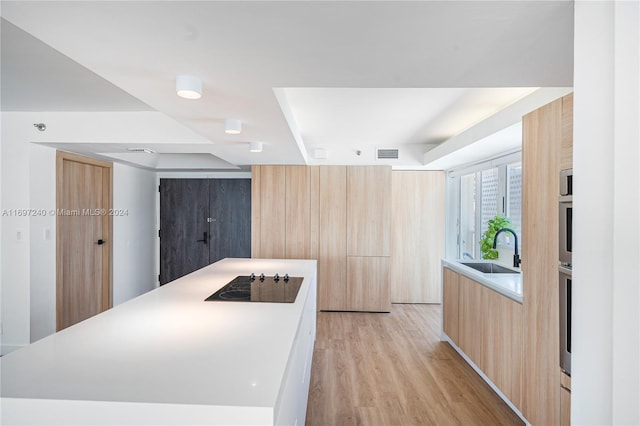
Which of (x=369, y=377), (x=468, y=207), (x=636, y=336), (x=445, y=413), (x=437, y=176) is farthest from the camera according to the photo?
(x=437, y=176)

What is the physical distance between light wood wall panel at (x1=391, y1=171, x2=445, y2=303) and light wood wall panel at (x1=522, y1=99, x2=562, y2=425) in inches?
114

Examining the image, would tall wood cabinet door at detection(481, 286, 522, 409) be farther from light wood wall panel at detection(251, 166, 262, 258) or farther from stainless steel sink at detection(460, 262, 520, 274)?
light wood wall panel at detection(251, 166, 262, 258)

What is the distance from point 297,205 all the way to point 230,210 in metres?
1.51

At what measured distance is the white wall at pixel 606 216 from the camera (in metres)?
0.74

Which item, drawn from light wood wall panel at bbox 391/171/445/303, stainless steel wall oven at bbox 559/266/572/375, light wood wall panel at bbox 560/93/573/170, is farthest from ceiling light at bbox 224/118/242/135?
light wood wall panel at bbox 391/171/445/303

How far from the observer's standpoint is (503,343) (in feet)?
7.57

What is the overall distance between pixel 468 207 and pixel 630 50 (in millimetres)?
4159

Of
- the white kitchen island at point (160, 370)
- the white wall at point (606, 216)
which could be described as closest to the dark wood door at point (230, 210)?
the white kitchen island at point (160, 370)

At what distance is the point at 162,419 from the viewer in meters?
0.90

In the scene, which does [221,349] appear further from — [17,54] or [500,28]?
[17,54]

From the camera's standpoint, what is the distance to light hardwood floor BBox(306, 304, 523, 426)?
2.24m

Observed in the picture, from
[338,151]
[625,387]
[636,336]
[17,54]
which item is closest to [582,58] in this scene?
[636,336]

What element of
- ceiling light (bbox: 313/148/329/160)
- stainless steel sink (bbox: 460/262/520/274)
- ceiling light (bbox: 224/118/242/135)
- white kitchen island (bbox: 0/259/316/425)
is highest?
ceiling light (bbox: 313/148/329/160)

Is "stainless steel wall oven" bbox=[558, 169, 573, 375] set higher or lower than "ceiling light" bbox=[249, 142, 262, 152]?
lower
